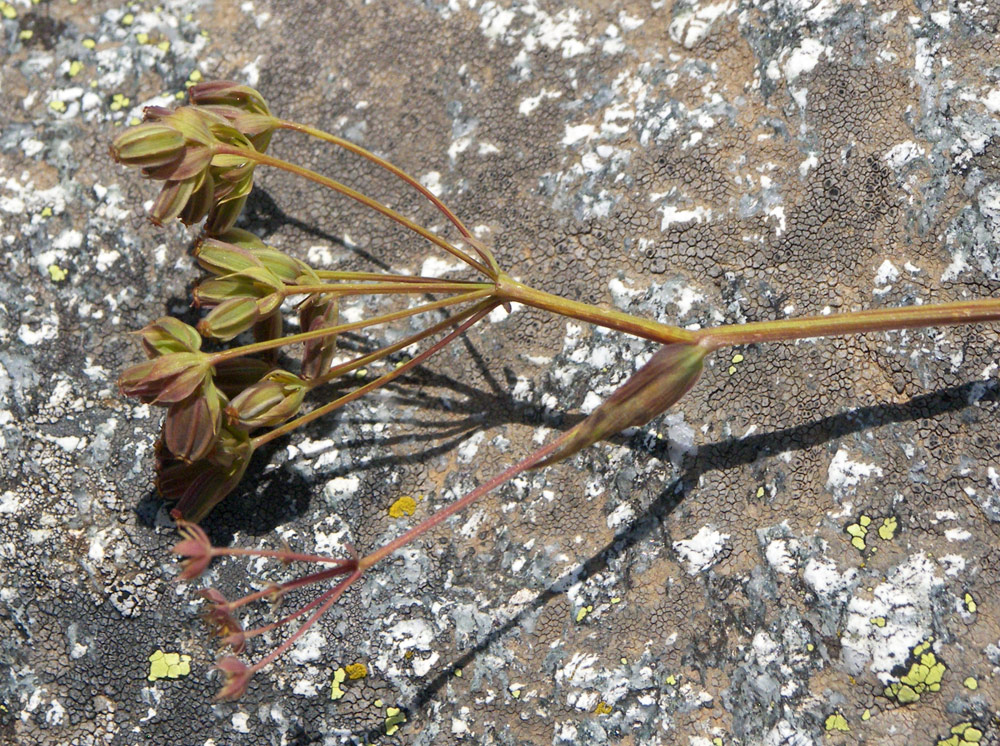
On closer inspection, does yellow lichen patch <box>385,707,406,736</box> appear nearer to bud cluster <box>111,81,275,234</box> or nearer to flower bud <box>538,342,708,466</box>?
flower bud <box>538,342,708,466</box>

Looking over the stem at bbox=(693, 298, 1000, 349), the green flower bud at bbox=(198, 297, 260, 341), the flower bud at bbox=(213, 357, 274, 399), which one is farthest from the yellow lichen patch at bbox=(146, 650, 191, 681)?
the stem at bbox=(693, 298, 1000, 349)

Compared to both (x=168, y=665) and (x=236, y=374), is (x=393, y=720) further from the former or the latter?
(x=236, y=374)

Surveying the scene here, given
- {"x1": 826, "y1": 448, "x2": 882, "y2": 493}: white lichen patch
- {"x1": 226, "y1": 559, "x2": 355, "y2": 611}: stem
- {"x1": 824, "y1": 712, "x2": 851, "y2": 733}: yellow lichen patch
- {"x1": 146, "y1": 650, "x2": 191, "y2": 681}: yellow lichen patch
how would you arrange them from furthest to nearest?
{"x1": 146, "y1": 650, "x2": 191, "y2": 681}: yellow lichen patch < {"x1": 826, "y1": 448, "x2": 882, "y2": 493}: white lichen patch < {"x1": 824, "y1": 712, "x2": 851, "y2": 733}: yellow lichen patch < {"x1": 226, "y1": 559, "x2": 355, "y2": 611}: stem

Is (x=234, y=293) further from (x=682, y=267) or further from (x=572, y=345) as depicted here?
(x=682, y=267)

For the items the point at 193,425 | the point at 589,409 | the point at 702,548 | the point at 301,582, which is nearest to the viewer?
the point at 301,582

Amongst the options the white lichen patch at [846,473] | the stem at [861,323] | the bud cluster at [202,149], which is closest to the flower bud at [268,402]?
the bud cluster at [202,149]

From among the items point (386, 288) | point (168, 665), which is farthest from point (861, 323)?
point (168, 665)
